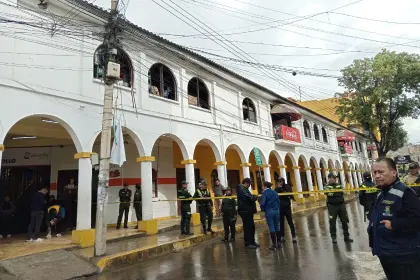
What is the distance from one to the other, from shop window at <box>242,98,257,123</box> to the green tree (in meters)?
6.91

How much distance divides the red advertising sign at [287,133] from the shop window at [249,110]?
219cm

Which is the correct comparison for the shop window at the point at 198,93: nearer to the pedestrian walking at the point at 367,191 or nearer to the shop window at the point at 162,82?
the shop window at the point at 162,82

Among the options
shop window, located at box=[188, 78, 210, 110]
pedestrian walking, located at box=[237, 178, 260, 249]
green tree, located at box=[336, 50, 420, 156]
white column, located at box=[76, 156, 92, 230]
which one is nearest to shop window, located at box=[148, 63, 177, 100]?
shop window, located at box=[188, 78, 210, 110]

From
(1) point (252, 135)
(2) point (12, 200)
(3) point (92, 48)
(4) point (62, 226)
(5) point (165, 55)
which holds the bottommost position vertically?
(4) point (62, 226)

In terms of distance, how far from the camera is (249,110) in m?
18.2

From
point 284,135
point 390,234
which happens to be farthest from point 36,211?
point 284,135

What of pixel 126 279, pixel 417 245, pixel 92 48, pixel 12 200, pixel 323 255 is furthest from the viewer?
pixel 12 200

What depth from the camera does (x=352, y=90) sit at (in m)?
21.4

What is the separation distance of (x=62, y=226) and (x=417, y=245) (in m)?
12.0

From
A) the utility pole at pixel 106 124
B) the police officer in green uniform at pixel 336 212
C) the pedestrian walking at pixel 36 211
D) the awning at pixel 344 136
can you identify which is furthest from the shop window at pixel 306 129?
the pedestrian walking at pixel 36 211

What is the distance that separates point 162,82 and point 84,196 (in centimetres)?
562

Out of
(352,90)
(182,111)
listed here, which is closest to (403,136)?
(352,90)

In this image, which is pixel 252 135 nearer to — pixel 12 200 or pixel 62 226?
pixel 62 226

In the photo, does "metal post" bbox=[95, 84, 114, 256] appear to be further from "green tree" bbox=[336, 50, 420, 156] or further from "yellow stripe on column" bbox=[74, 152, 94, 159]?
"green tree" bbox=[336, 50, 420, 156]
